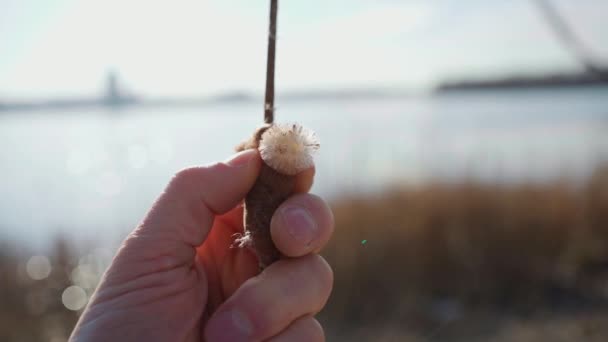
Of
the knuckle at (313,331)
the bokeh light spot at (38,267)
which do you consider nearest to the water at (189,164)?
the bokeh light spot at (38,267)

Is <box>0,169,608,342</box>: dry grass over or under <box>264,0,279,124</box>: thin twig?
under

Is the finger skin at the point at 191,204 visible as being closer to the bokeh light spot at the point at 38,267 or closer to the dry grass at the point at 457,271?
the dry grass at the point at 457,271

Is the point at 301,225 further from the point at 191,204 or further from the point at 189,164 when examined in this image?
the point at 189,164

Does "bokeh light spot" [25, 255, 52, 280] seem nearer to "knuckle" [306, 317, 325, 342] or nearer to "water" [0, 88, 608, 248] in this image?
"water" [0, 88, 608, 248]

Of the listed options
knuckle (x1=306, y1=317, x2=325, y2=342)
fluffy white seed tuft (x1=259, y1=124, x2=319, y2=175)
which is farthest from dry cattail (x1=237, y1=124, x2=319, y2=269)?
knuckle (x1=306, y1=317, x2=325, y2=342)

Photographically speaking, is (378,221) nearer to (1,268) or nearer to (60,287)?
(60,287)
